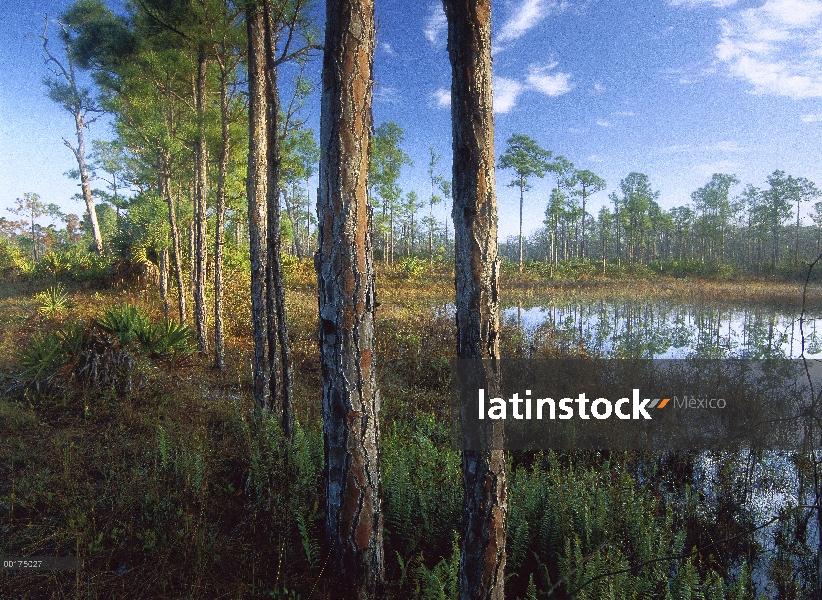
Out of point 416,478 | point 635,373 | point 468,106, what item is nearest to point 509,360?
point 635,373

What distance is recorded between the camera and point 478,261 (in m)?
2.55

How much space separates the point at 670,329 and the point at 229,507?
46.0ft

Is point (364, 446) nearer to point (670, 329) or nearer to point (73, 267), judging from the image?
point (670, 329)

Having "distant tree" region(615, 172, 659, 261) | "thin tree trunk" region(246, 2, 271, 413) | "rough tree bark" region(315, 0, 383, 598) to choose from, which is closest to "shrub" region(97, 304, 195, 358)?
"thin tree trunk" region(246, 2, 271, 413)

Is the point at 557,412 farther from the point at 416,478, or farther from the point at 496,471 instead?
the point at 496,471

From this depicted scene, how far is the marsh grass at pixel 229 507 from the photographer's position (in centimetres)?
308

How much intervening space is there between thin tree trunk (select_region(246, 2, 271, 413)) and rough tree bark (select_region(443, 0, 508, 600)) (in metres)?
3.90

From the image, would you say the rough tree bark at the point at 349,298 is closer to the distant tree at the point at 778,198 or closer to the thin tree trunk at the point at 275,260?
the thin tree trunk at the point at 275,260

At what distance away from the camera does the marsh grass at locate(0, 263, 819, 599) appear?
308 cm

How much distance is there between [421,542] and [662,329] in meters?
13.1

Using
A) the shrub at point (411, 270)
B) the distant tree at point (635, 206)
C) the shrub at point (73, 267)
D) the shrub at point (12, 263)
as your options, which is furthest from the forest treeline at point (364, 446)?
the distant tree at point (635, 206)

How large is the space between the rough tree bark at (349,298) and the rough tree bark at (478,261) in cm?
79

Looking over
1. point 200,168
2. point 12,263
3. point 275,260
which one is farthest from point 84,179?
point 275,260

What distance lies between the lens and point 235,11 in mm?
8016
